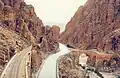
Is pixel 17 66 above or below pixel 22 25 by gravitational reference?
below

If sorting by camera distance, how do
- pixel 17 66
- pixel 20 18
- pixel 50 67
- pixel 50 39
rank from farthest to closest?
1. pixel 50 39
2. pixel 50 67
3. pixel 20 18
4. pixel 17 66

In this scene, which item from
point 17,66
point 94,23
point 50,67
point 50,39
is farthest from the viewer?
point 94,23

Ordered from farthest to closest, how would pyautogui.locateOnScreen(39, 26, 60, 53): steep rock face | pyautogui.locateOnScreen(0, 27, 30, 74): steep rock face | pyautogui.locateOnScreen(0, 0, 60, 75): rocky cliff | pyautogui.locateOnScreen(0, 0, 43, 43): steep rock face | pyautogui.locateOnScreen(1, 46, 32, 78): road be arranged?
1. pyautogui.locateOnScreen(39, 26, 60, 53): steep rock face
2. pyautogui.locateOnScreen(0, 0, 43, 43): steep rock face
3. pyautogui.locateOnScreen(0, 0, 60, 75): rocky cliff
4. pyautogui.locateOnScreen(0, 27, 30, 74): steep rock face
5. pyautogui.locateOnScreen(1, 46, 32, 78): road

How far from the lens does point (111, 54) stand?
24922mm

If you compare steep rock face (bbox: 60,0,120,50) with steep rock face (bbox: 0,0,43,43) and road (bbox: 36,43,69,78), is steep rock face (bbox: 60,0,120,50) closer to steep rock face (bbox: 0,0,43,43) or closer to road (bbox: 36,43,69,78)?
road (bbox: 36,43,69,78)

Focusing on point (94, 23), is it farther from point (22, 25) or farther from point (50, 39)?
point (22, 25)

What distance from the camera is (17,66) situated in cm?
1839

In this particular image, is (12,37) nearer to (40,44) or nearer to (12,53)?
(12,53)

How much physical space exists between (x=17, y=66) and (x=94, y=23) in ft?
34.3

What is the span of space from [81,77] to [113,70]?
469 centimetres

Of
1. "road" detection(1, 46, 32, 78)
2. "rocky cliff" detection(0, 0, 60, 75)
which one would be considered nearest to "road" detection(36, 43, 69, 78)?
"rocky cliff" detection(0, 0, 60, 75)

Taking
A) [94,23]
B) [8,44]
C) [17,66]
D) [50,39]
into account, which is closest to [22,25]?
[8,44]

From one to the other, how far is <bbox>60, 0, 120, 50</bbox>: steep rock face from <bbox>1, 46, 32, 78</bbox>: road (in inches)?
324

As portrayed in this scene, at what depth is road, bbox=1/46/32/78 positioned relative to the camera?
57.5 feet
